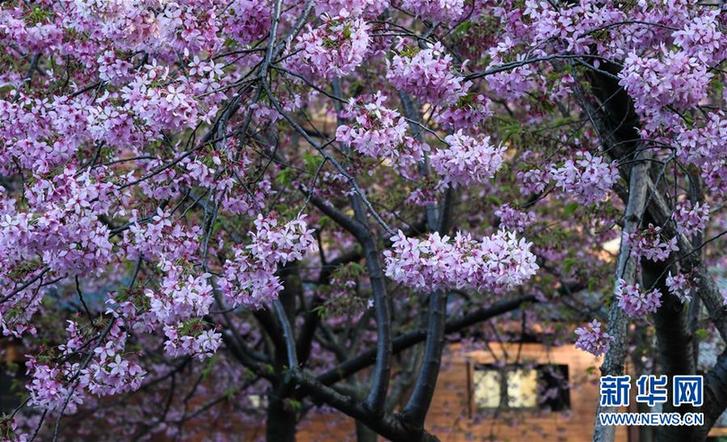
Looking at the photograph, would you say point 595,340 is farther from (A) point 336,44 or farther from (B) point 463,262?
(A) point 336,44

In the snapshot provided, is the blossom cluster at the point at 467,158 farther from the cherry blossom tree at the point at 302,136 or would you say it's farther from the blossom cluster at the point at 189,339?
the blossom cluster at the point at 189,339

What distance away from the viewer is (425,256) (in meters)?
3.99

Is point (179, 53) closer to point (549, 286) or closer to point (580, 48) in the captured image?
point (580, 48)

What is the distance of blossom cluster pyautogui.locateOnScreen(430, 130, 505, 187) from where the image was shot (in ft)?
13.9

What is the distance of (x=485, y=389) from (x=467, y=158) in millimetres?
14717

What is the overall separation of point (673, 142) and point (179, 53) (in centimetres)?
244

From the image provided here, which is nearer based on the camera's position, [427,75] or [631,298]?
[427,75]

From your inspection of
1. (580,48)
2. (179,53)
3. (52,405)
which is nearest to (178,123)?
(179,53)

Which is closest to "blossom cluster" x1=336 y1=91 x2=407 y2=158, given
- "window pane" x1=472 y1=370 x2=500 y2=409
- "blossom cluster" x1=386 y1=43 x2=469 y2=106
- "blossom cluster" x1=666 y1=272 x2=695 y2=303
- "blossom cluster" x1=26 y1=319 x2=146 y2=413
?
"blossom cluster" x1=386 y1=43 x2=469 y2=106

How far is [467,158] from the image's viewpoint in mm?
4238

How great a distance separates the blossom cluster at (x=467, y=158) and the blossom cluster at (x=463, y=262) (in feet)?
1.27

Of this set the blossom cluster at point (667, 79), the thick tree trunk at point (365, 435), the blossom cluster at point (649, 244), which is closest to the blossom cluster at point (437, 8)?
the blossom cluster at point (667, 79)

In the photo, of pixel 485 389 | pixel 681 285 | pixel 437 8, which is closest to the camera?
pixel 437 8

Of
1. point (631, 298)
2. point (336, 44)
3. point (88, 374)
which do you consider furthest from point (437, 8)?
point (88, 374)
